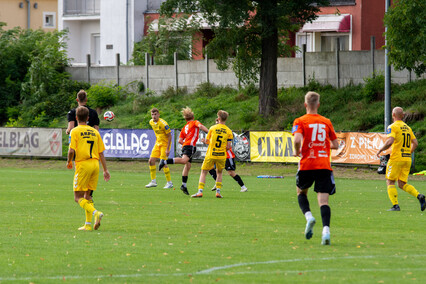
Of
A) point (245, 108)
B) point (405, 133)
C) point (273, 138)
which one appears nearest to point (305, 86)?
point (245, 108)

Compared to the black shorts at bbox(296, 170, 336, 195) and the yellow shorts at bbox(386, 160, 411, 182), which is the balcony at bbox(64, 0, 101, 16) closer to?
the yellow shorts at bbox(386, 160, 411, 182)

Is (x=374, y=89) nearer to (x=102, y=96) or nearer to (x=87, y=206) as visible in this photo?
(x=102, y=96)

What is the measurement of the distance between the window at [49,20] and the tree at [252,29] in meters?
35.7

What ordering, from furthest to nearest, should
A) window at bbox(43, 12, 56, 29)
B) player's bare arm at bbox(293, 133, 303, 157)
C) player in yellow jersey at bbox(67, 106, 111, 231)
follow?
window at bbox(43, 12, 56, 29) < player in yellow jersey at bbox(67, 106, 111, 231) < player's bare arm at bbox(293, 133, 303, 157)

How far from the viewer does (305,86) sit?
3903cm

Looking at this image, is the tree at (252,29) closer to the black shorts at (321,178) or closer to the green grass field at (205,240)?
the green grass field at (205,240)

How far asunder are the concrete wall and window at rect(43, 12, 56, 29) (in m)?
23.6

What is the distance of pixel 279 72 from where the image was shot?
1585 inches

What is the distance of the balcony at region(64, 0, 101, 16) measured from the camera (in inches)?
2250

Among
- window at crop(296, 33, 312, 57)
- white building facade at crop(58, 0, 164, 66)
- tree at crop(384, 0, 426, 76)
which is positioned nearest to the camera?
tree at crop(384, 0, 426, 76)

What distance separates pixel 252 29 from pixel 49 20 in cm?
3846

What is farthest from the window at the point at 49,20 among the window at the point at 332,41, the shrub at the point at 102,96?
the window at the point at 332,41

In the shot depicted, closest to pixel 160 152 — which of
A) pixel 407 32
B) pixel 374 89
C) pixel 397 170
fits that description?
pixel 397 170

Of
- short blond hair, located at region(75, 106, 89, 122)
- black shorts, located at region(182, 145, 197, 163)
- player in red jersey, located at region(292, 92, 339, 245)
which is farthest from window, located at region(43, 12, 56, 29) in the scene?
player in red jersey, located at region(292, 92, 339, 245)
